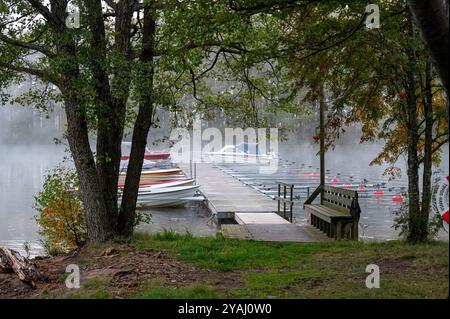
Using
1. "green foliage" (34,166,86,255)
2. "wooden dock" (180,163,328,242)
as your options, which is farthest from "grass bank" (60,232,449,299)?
"green foliage" (34,166,86,255)

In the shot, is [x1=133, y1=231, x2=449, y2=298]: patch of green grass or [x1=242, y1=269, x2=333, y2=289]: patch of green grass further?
[x1=242, y1=269, x2=333, y2=289]: patch of green grass

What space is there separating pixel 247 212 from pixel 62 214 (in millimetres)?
7928

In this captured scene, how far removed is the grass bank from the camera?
18.2 ft

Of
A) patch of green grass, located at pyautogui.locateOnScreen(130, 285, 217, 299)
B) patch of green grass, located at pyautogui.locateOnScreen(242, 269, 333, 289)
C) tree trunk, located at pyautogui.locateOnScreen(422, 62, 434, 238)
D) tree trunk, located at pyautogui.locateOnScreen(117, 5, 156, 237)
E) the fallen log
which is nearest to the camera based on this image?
patch of green grass, located at pyautogui.locateOnScreen(130, 285, 217, 299)

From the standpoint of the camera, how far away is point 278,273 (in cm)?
684

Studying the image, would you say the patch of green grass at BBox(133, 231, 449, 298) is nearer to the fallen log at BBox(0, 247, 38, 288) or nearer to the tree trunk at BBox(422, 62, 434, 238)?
the tree trunk at BBox(422, 62, 434, 238)

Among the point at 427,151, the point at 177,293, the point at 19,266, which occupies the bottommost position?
the point at 19,266

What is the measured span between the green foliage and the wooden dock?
304cm

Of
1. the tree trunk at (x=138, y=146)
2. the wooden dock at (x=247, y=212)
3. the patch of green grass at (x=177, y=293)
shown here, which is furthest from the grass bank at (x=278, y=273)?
the wooden dock at (x=247, y=212)

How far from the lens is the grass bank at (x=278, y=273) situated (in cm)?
556

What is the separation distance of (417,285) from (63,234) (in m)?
8.10

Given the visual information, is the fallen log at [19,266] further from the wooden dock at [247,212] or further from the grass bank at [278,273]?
the wooden dock at [247,212]

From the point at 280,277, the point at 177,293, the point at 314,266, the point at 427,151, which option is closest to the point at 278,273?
the point at 280,277

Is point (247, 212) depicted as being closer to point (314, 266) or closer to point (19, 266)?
point (314, 266)
